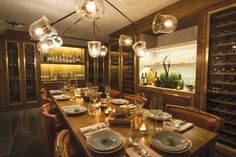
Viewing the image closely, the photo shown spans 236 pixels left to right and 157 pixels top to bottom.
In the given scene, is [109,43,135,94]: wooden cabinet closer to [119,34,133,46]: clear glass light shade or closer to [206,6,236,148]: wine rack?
[119,34,133,46]: clear glass light shade

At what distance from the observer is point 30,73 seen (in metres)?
4.39

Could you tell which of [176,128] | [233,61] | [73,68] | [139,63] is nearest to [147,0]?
[139,63]

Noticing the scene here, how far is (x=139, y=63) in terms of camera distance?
342 cm

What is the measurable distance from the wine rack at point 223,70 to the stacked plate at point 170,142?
1.52 meters

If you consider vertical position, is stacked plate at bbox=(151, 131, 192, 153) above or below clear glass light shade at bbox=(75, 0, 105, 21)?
below

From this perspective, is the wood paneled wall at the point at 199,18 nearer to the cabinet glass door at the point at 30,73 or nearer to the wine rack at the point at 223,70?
the wine rack at the point at 223,70

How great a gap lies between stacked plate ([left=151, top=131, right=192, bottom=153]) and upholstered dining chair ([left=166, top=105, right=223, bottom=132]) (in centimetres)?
49

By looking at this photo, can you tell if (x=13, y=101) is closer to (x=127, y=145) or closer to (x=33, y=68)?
(x=33, y=68)

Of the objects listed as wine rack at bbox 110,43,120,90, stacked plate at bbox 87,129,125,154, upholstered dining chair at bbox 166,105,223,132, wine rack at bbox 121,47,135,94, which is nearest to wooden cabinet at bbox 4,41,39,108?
wine rack at bbox 110,43,120,90

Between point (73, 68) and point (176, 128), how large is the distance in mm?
4733

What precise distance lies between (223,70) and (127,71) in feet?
7.97

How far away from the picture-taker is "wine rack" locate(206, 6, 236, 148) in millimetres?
1902

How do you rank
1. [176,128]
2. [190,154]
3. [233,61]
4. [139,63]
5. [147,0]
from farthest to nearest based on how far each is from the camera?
1. [139,63]
2. [147,0]
3. [233,61]
4. [176,128]
5. [190,154]

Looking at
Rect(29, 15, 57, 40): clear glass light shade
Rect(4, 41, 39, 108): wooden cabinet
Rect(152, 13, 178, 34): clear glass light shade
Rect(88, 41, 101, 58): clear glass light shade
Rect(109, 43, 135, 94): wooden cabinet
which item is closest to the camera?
Rect(29, 15, 57, 40): clear glass light shade
